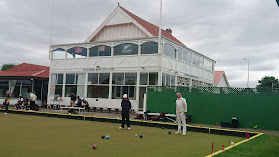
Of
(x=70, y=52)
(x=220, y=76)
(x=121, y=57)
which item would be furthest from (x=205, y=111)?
(x=220, y=76)

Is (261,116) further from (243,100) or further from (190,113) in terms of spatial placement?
(190,113)

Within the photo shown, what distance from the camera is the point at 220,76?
40.9 metres

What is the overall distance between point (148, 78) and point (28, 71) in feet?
53.3

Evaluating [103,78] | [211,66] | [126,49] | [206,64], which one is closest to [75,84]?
[103,78]

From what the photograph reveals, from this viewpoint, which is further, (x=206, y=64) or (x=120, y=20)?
(x=206, y=64)

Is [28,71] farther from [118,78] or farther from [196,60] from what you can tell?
[196,60]

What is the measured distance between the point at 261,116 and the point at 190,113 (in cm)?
386

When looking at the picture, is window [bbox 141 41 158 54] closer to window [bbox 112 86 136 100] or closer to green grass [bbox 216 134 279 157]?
window [bbox 112 86 136 100]

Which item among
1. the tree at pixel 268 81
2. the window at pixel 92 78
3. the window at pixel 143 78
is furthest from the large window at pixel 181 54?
the tree at pixel 268 81

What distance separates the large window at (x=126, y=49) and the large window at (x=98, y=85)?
6.92 feet

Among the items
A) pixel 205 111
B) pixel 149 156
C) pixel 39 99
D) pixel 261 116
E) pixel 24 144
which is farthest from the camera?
pixel 39 99

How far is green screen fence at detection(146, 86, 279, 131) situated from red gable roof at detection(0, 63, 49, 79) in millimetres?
15650

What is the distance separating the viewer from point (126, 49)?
73.4 ft

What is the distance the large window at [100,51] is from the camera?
76.6ft
